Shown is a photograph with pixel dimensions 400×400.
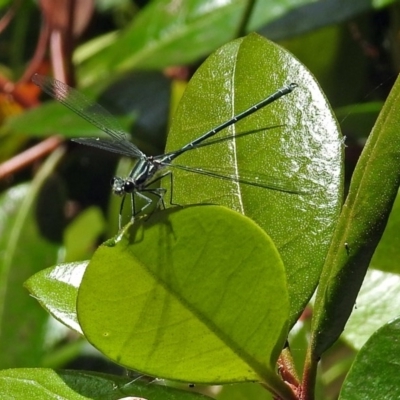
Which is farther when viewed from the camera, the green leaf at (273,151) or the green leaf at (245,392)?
the green leaf at (245,392)

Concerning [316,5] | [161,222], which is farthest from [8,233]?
[161,222]

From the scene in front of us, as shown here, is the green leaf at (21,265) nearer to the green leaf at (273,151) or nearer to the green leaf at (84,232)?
the green leaf at (84,232)

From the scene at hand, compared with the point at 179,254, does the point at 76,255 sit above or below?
below

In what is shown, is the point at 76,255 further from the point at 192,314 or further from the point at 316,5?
the point at 192,314

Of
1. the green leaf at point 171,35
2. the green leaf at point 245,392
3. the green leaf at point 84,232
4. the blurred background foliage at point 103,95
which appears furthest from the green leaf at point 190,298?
the green leaf at point 84,232

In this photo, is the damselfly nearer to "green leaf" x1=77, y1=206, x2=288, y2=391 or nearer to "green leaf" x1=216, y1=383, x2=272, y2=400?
"green leaf" x1=77, y1=206, x2=288, y2=391

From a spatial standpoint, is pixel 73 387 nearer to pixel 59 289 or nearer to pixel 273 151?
pixel 59 289

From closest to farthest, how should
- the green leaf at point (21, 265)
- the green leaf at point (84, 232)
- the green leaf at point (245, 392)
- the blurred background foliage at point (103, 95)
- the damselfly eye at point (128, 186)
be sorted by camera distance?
the green leaf at point (245, 392) < the damselfly eye at point (128, 186) < the blurred background foliage at point (103, 95) < the green leaf at point (21, 265) < the green leaf at point (84, 232)
